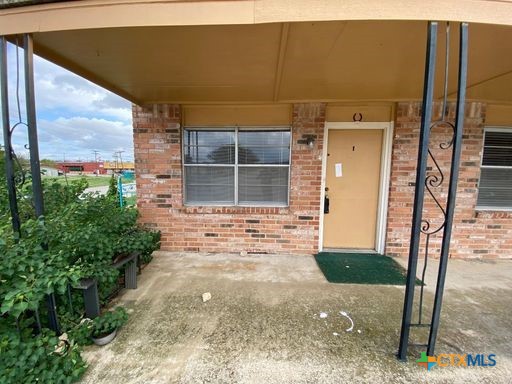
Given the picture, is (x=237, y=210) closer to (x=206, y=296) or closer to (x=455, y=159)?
(x=206, y=296)

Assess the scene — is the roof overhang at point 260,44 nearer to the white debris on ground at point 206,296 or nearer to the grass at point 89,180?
the grass at point 89,180

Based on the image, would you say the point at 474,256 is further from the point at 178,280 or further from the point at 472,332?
the point at 178,280

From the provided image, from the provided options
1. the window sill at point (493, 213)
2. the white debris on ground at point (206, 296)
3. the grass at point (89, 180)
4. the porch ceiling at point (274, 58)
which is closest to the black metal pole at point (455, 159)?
the porch ceiling at point (274, 58)

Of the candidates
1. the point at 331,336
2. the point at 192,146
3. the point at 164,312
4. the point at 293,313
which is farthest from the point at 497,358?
the point at 192,146

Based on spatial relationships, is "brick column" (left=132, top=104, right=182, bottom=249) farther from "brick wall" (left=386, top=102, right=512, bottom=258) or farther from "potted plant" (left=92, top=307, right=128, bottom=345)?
"brick wall" (left=386, top=102, right=512, bottom=258)

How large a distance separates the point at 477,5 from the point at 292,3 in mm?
1058

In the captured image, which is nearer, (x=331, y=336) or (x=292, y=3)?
(x=292, y=3)

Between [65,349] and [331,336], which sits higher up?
[65,349]

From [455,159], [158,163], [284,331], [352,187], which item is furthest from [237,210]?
[455,159]

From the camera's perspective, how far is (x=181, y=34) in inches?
67.1

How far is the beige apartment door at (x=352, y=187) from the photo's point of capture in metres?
3.62

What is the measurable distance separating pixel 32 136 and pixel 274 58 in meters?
1.93

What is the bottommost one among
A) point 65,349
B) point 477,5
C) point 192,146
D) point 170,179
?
point 65,349

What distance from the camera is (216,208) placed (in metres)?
3.70
